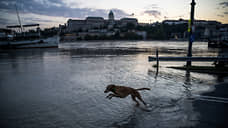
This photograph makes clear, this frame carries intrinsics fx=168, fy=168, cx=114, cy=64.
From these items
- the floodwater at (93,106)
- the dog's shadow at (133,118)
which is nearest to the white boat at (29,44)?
the floodwater at (93,106)

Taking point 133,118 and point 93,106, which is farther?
point 93,106

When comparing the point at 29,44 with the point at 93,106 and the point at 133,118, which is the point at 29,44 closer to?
the point at 93,106

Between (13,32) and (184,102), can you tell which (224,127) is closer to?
(184,102)

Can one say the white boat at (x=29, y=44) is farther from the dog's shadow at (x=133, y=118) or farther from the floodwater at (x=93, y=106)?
the dog's shadow at (x=133, y=118)

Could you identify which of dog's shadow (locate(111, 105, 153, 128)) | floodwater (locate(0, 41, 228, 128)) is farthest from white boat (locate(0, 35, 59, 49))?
dog's shadow (locate(111, 105, 153, 128))

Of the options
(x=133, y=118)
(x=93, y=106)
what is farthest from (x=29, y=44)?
(x=133, y=118)

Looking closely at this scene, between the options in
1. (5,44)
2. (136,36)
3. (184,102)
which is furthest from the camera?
(136,36)

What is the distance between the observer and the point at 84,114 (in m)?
5.66

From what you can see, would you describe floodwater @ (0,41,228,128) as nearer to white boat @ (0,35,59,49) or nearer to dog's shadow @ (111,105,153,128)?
dog's shadow @ (111,105,153,128)

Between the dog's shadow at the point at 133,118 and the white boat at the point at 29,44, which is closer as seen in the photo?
the dog's shadow at the point at 133,118

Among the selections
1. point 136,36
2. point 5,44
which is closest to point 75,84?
point 5,44

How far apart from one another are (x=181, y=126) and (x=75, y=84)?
6.29 metres

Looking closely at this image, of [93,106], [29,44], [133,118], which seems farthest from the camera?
[29,44]

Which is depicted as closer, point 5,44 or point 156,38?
point 5,44
